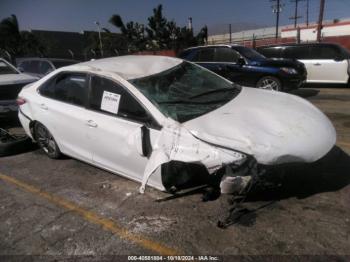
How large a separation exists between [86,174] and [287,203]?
2667 mm

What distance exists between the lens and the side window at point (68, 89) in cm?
445

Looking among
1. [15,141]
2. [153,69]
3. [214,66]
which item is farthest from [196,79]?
[214,66]

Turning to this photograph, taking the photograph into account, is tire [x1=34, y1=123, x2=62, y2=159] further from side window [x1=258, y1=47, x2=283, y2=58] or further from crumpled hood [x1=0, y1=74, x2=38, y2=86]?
side window [x1=258, y1=47, x2=283, y2=58]

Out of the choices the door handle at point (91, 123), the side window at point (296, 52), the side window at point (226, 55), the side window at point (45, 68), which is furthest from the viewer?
the side window at point (296, 52)

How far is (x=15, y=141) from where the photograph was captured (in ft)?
19.1

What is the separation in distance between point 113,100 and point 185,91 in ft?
2.82

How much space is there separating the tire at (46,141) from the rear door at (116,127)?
1105 millimetres

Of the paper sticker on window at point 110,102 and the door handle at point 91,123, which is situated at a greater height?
the paper sticker on window at point 110,102

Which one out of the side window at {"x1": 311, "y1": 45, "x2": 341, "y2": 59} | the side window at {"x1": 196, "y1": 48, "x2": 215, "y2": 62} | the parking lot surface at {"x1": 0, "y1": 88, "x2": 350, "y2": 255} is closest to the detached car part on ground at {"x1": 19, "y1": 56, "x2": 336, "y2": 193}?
the parking lot surface at {"x1": 0, "y1": 88, "x2": 350, "y2": 255}

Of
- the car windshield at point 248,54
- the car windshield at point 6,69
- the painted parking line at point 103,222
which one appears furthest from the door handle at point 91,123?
the car windshield at point 248,54

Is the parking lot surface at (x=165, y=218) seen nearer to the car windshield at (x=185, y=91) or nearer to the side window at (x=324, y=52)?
the car windshield at (x=185, y=91)

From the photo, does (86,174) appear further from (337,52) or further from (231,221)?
(337,52)

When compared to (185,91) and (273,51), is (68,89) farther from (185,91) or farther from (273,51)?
(273,51)

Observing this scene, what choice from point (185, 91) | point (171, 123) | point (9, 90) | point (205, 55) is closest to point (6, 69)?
point (9, 90)
